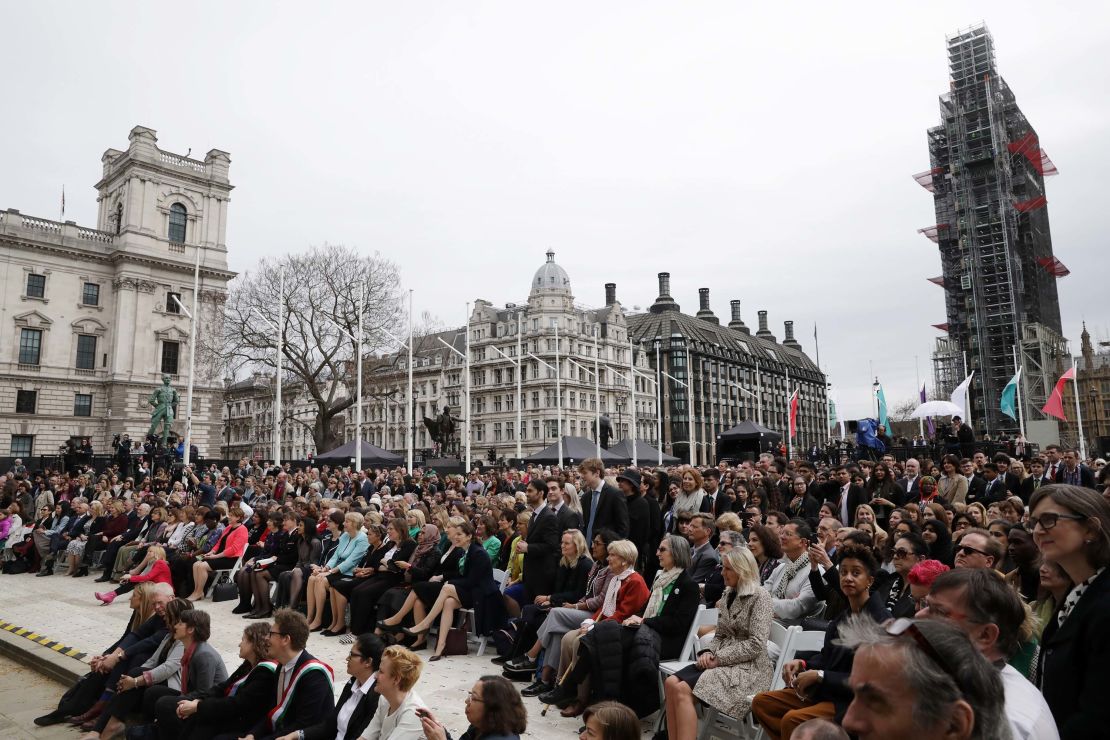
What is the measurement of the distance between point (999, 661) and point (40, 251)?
58.0 m

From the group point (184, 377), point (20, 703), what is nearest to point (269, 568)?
point (20, 703)

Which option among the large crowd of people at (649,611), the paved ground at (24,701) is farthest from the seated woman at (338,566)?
the paved ground at (24,701)

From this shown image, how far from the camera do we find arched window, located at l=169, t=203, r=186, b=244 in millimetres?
50781

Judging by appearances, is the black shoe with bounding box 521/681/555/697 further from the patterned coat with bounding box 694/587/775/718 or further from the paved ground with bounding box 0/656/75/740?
the paved ground with bounding box 0/656/75/740

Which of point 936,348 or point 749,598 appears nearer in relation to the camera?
point 749,598

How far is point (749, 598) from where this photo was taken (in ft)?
17.7

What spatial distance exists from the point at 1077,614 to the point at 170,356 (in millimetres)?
55925

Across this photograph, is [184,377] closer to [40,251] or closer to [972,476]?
[40,251]

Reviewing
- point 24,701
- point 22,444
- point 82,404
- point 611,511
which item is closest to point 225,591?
point 24,701

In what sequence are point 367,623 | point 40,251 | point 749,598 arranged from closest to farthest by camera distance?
point 749,598
point 367,623
point 40,251

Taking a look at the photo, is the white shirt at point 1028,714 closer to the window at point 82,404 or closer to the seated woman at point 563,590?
Answer: the seated woman at point 563,590

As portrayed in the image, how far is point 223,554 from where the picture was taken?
12.6 m

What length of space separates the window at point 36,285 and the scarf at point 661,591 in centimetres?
5425

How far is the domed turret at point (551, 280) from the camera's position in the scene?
83.2 metres
